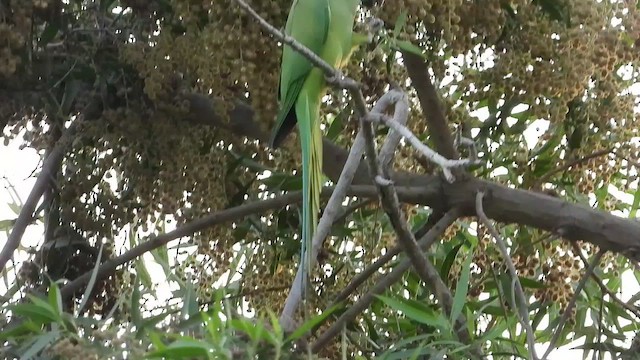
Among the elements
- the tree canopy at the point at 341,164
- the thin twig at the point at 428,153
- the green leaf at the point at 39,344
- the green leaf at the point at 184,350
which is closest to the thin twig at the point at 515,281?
the tree canopy at the point at 341,164

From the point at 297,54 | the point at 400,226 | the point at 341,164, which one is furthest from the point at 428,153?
the point at 341,164

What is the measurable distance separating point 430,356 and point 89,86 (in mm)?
475

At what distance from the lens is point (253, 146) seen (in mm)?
1039

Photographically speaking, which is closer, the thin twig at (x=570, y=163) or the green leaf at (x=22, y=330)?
the green leaf at (x=22, y=330)

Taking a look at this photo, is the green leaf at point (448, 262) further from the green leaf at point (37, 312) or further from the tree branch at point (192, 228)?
the green leaf at point (37, 312)

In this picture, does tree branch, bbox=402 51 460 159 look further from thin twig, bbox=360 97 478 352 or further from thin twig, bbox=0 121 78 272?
thin twig, bbox=0 121 78 272

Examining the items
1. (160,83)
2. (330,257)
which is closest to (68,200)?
(160,83)

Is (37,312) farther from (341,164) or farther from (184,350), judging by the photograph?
(341,164)

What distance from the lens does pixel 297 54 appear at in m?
0.82

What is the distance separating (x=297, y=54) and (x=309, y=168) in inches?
4.4

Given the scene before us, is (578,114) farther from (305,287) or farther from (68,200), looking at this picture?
(68,200)

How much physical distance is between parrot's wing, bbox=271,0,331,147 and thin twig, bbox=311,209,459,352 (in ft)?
0.54

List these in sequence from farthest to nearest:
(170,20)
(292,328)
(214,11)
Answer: (170,20)
(214,11)
(292,328)

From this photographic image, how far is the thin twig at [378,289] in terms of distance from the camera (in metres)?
0.78
